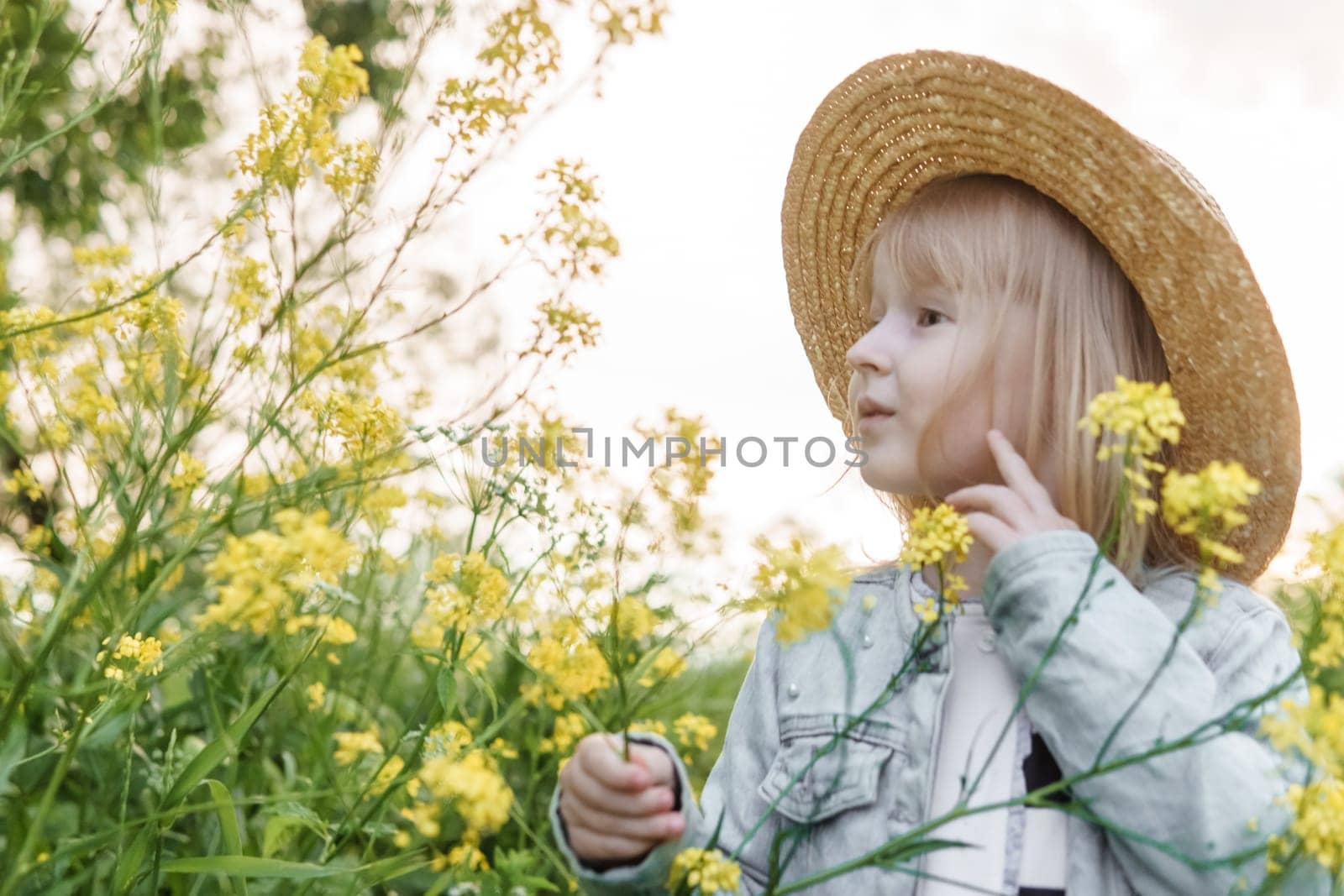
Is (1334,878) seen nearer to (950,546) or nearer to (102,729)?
(950,546)

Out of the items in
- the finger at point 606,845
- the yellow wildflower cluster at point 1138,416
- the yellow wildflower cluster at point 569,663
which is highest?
the yellow wildflower cluster at point 1138,416

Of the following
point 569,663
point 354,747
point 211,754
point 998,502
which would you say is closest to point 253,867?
point 211,754

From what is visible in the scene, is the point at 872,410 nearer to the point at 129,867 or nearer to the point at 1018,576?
the point at 1018,576

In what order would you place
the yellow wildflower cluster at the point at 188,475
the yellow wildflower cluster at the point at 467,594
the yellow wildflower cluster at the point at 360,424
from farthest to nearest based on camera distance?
the yellow wildflower cluster at the point at 188,475
the yellow wildflower cluster at the point at 360,424
the yellow wildflower cluster at the point at 467,594

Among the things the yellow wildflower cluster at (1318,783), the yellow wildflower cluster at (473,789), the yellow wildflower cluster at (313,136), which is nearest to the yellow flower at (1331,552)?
the yellow wildflower cluster at (1318,783)

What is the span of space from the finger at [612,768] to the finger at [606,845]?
0.20ft

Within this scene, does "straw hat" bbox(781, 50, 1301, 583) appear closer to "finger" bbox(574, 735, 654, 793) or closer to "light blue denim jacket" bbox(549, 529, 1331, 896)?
"light blue denim jacket" bbox(549, 529, 1331, 896)

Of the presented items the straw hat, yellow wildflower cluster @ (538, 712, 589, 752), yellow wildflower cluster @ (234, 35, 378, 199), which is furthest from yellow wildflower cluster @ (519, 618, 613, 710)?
the straw hat

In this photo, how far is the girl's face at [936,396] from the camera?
1.42 meters

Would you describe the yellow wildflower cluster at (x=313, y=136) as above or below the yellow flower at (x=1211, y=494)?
above

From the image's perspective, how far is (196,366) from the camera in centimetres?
166

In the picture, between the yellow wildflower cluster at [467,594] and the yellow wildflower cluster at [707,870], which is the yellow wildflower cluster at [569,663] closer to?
the yellow wildflower cluster at [467,594]

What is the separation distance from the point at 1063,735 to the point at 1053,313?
1.71 ft

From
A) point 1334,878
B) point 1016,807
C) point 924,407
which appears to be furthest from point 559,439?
point 1334,878
